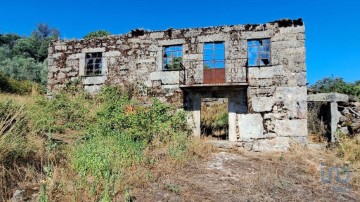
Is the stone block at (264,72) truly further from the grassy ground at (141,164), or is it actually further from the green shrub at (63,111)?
the green shrub at (63,111)

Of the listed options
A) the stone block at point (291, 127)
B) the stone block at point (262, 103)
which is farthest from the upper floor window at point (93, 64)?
the stone block at point (291, 127)

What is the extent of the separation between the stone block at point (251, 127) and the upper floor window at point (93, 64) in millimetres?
6171

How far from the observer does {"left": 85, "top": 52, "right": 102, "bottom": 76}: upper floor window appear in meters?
12.0

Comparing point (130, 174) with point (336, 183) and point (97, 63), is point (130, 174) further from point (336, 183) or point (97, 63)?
point (97, 63)

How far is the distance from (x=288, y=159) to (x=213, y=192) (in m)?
4.20

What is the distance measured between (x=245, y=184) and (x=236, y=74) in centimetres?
529

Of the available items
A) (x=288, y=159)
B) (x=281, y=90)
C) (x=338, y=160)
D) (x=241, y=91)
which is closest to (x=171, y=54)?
(x=241, y=91)

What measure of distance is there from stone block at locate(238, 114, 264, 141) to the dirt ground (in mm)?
2171

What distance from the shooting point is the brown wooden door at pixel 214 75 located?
34.0 ft

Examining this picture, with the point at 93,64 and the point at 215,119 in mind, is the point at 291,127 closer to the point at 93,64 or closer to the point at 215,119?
the point at 215,119

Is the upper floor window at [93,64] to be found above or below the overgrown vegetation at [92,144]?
above

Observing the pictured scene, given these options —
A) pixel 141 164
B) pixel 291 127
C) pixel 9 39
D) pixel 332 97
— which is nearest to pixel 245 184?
pixel 141 164

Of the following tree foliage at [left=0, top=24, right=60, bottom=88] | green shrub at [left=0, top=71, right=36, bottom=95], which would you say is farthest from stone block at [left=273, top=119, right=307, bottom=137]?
tree foliage at [left=0, top=24, right=60, bottom=88]

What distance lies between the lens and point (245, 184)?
5664 millimetres
